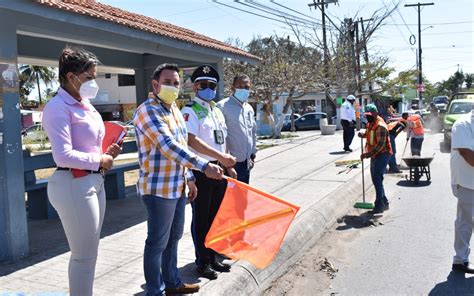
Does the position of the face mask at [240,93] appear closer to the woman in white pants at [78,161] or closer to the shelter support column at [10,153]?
the woman in white pants at [78,161]

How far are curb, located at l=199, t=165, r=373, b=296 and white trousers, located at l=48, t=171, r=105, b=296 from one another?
1298mm

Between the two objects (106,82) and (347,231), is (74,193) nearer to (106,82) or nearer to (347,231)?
(347,231)

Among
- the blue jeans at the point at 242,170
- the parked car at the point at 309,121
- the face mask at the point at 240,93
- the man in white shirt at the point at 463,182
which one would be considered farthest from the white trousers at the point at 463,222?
the parked car at the point at 309,121

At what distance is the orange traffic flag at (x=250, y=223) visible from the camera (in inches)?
158

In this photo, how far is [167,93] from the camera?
12.1ft

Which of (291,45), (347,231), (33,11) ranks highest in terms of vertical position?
(291,45)

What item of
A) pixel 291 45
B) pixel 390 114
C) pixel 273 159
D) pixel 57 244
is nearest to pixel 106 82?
pixel 291 45

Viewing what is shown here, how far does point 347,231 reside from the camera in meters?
6.87

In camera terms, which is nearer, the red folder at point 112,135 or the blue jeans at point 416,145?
the red folder at point 112,135

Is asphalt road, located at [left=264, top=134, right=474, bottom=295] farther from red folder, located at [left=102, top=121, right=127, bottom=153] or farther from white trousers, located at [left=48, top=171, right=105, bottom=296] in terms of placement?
red folder, located at [left=102, top=121, right=127, bottom=153]

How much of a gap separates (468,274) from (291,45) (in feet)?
85.4

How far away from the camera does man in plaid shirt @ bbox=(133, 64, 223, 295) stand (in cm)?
340

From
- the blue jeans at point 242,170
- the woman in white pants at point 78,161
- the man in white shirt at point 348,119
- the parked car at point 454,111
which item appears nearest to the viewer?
the woman in white pants at point 78,161

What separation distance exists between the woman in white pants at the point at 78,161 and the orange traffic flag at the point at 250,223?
1.23 metres
